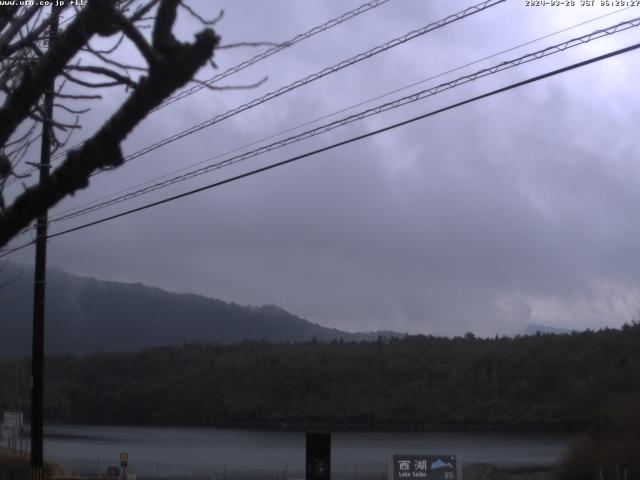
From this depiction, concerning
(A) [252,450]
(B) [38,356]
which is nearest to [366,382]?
(A) [252,450]

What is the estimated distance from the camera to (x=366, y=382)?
351 feet

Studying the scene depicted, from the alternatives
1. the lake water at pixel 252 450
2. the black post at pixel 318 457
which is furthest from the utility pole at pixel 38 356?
the lake water at pixel 252 450

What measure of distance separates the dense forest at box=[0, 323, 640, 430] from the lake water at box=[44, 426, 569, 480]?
6.03 meters

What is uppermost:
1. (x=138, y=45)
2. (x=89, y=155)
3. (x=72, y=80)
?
(x=72, y=80)

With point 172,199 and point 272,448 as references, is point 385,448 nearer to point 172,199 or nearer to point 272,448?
point 272,448

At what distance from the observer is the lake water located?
49469 millimetres

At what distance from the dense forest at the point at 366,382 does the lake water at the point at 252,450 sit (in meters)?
6.03

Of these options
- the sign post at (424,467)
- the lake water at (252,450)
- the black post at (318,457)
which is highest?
the black post at (318,457)

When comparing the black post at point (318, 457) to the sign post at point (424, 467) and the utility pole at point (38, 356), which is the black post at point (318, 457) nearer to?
the utility pole at point (38, 356)

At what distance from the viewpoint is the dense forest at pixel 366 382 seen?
88.9m

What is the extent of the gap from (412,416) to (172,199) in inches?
3288

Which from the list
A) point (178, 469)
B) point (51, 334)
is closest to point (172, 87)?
point (178, 469)

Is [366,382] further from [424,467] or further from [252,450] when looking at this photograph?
[424,467]

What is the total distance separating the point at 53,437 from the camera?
75.9 m
